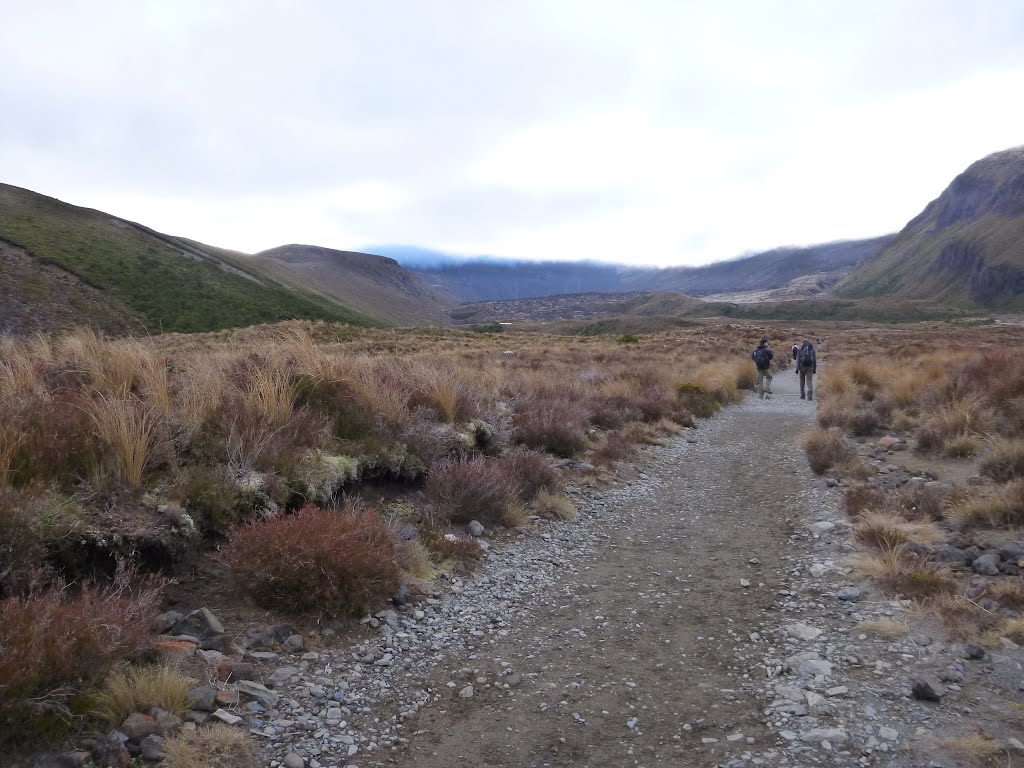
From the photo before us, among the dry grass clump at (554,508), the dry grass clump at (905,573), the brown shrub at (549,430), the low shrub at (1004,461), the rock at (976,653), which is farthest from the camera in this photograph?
the brown shrub at (549,430)

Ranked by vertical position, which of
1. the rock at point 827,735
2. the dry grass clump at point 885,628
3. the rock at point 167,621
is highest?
the rock at point 167,621

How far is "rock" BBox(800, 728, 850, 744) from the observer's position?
157 inches

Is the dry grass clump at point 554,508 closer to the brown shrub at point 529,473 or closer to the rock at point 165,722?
the brown shrub at point 529,473

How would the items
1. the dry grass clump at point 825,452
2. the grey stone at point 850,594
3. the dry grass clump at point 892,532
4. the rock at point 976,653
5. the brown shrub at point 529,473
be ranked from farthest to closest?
1. the dry grass clump at point 825,452
2. the brown shrub at point 529,473
3. the dry grass clump at point 892,532
4. the grey stone at point 850,594
5. the rock at point 976,653

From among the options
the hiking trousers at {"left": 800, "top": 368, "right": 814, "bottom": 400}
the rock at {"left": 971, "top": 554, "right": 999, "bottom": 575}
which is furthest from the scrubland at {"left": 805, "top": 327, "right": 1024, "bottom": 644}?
the hiking trousers at {"left": 800, "top": 368, "right": 814, "bottom": 400}

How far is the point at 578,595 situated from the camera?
6.59 meters

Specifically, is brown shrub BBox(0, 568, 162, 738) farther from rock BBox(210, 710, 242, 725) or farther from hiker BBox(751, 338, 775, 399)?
hiker BBox(751, 338, 775, 399)

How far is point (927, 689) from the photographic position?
431 centimetres

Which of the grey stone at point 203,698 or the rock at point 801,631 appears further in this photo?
the rock at point 801,631

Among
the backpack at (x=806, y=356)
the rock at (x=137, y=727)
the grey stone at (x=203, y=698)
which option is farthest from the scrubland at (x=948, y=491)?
the rock at (x=137, y=727)

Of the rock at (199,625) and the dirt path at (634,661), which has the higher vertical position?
the rock at (199,625)

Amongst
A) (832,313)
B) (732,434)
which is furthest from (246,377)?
(832,313)

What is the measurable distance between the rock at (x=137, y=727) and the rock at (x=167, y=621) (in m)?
1.02

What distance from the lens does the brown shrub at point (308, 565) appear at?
5.34 meters
